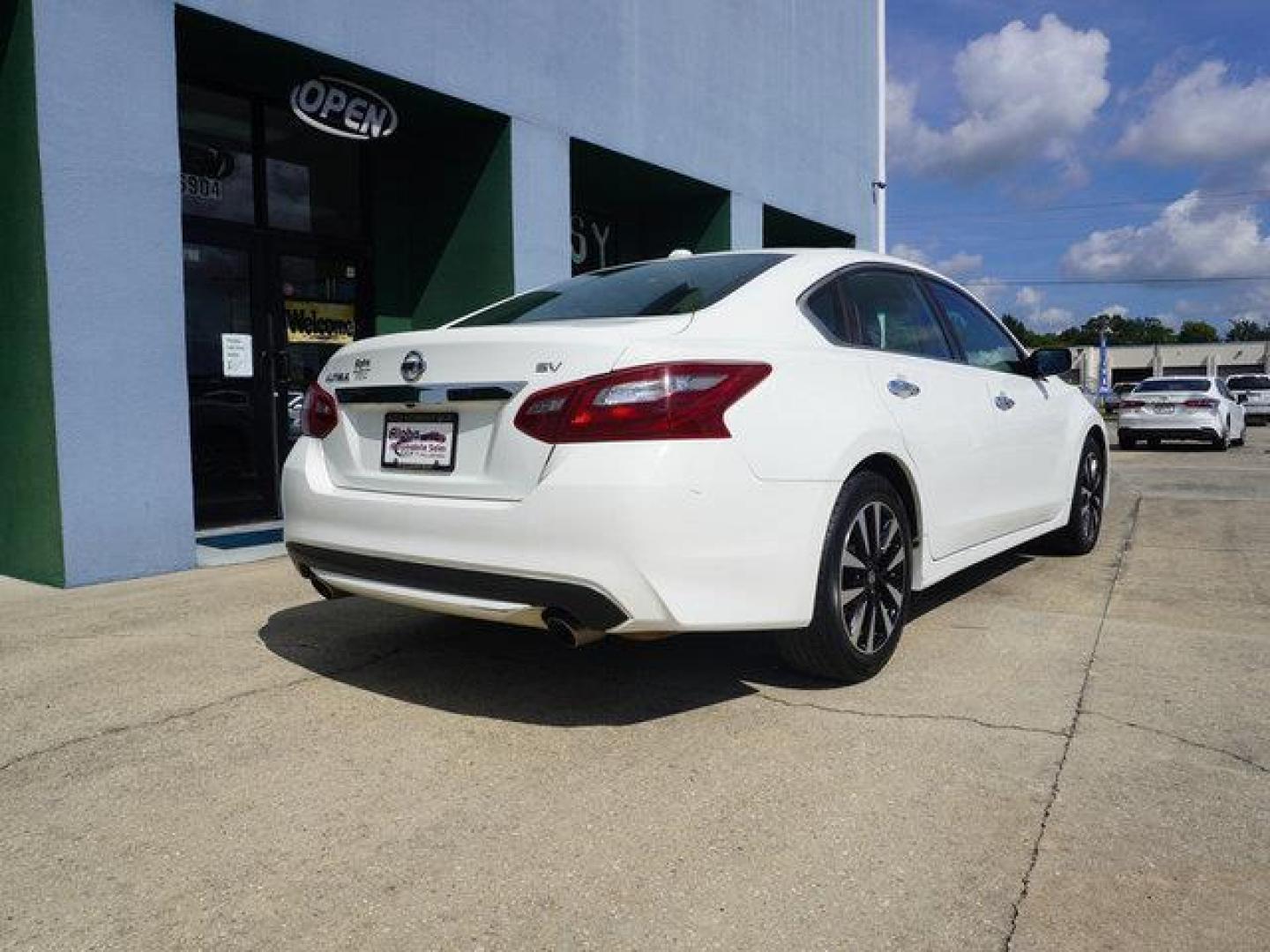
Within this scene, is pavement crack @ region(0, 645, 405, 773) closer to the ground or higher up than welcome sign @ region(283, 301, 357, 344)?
closer to the ground

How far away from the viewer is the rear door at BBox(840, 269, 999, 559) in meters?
3.61

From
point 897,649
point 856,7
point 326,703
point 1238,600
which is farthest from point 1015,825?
point 856,7

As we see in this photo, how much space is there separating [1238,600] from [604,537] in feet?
12.0

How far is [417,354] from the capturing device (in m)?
3.10

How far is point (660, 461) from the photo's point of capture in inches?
104

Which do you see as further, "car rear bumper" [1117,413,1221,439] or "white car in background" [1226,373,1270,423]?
"white car in background" [1226,373,1270,423]

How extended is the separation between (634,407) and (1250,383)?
34031 mm

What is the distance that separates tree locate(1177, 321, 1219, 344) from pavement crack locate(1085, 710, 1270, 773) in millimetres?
170129

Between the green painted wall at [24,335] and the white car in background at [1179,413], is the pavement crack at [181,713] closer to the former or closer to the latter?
the green painted wall at [24,335]

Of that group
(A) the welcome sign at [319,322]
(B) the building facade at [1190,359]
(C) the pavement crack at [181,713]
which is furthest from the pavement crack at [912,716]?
(B) the building facade at [1190,359]

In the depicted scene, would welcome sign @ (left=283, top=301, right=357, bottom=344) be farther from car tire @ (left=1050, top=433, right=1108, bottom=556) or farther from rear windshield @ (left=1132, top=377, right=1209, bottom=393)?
rear windshield @ (left=1132, top=377, right=1209, bottom=393)

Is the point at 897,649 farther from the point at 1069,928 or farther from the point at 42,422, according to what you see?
the point at 42,422

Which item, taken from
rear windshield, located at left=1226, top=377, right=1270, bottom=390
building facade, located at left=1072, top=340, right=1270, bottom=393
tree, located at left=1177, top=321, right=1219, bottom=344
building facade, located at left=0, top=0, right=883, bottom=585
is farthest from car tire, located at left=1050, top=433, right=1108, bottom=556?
tree, located at left=1177, top=321, right=1219, bottom=344

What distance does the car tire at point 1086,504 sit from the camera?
5.63 metres
